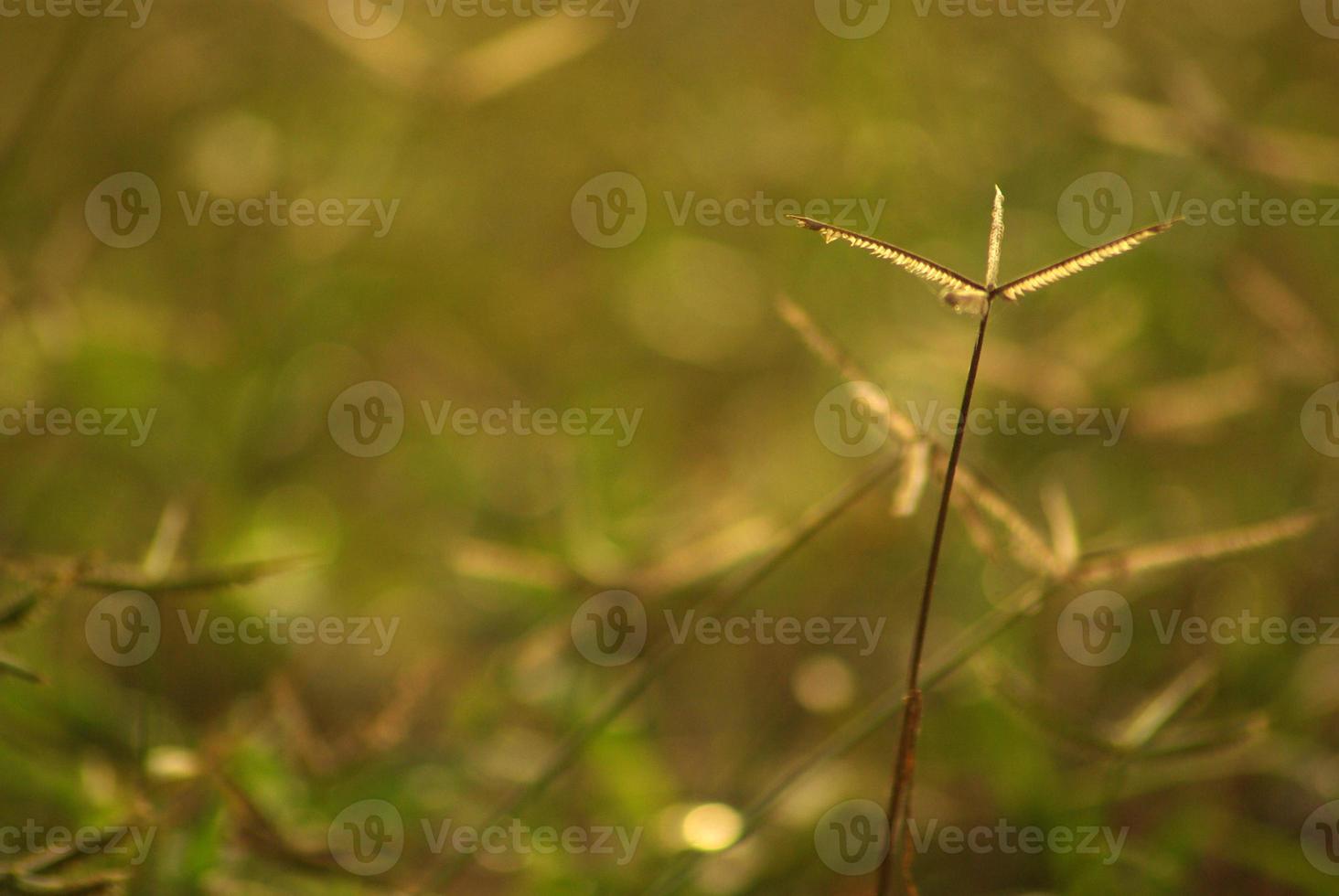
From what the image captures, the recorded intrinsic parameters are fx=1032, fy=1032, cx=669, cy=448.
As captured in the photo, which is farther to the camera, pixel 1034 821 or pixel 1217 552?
pixel 1034 821

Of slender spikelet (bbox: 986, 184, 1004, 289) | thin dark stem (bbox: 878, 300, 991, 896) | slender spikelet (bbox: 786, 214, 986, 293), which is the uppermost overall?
slender spikelet (bbox: 986, 184, 1004, 289)

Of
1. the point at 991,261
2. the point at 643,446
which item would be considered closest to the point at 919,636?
the point at 991,261

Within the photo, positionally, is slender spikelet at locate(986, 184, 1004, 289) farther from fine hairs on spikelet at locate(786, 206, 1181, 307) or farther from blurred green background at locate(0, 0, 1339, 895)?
blurred green background at locate(0, 0, 1339, 895)

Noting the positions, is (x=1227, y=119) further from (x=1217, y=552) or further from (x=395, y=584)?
(x=395, y=584)

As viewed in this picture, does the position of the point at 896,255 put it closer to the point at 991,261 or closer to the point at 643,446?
the point at 991,261

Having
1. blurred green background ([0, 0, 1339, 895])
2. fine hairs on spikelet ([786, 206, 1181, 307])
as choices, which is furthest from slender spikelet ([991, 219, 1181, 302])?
blurred green background ([0, 0, 1339, 895])

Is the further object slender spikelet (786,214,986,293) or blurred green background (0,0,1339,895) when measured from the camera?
blurred green background (0,0,1339,895)

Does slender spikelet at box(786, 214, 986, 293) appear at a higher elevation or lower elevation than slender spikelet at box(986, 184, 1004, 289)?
lower

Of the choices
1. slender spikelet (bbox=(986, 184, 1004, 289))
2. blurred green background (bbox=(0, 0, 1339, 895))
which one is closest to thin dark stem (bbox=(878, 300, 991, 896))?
slender spikelet (bbox=(986, 184, 1004, 289))

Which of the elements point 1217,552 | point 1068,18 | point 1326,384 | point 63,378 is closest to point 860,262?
point 1068,18
